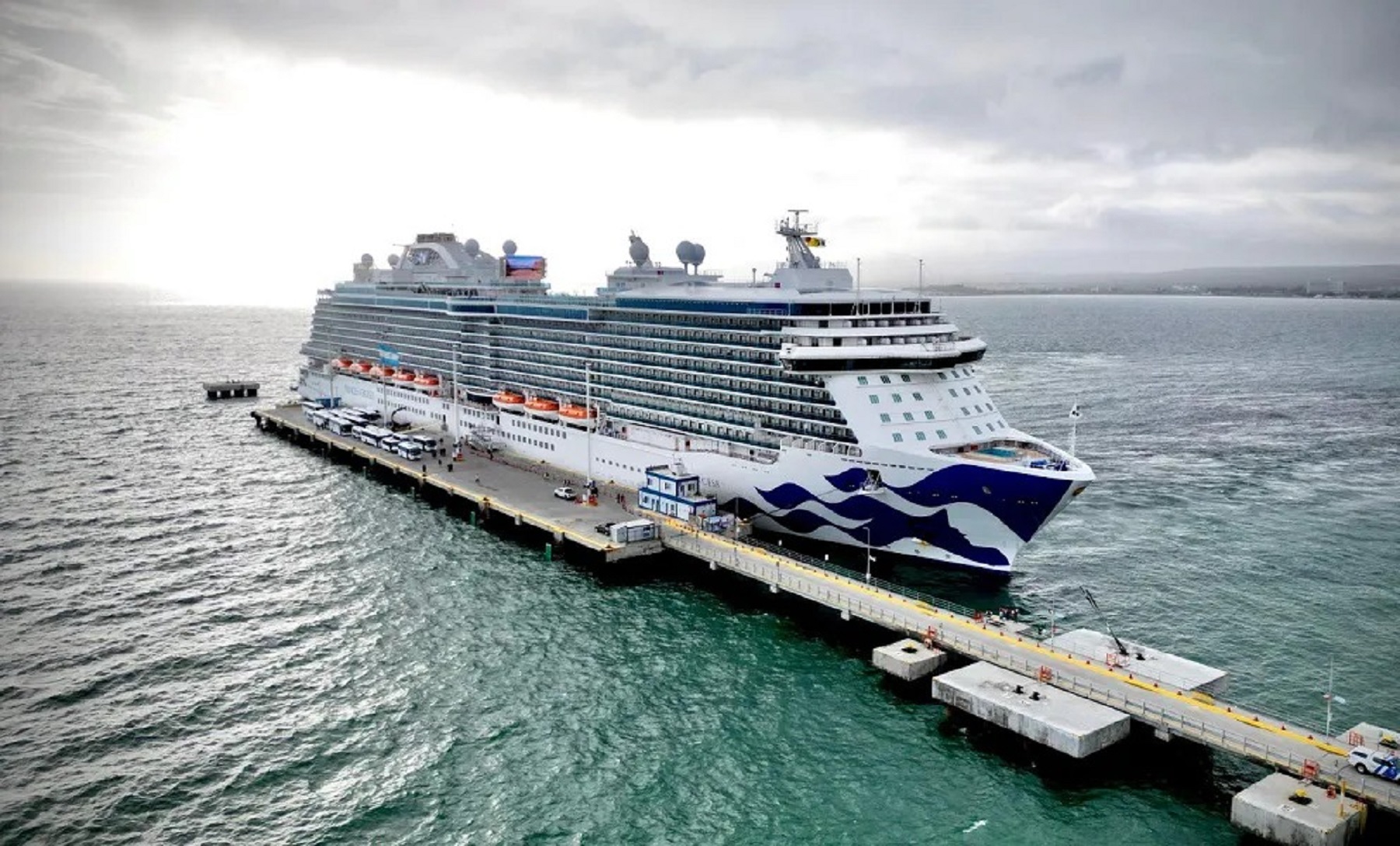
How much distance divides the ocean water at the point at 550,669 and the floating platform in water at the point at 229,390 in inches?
1697

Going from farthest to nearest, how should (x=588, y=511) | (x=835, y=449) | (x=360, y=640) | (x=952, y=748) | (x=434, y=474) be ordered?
1. (x=434, y=474)
2. (x=588, y=511)
3. (x=835, y=449)
4. (x=360, y=640)
5. (x=952, y=748)

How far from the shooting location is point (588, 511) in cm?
5897

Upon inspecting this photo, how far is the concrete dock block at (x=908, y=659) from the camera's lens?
126 feet

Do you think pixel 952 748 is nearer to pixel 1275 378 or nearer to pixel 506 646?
pixel 506 646

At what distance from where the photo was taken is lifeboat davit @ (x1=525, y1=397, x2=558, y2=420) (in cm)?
7019

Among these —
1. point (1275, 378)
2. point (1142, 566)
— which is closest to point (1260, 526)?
point (1142, 566)

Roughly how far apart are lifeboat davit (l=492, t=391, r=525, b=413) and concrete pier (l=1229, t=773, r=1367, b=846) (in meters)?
55.1

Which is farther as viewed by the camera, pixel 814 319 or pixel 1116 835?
pixel 814 319

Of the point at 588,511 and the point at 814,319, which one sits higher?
the point at 814,319

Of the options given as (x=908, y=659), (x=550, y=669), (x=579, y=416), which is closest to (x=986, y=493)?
(x=908, y=659)

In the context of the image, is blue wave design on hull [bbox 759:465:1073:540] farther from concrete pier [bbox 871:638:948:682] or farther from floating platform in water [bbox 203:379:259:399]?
floating platform in water [bbox 203:379:259:399]

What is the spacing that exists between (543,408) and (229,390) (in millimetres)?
67554

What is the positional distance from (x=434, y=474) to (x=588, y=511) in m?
16.4

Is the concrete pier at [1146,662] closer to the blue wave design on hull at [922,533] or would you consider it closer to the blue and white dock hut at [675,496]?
the blue wave design on hull at [922,533]
